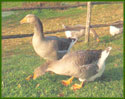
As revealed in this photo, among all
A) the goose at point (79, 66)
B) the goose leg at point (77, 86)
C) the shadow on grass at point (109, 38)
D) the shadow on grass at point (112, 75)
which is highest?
the goose at point (79, 66)

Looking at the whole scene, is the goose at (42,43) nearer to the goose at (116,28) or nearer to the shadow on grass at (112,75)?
the shadow on grass at (112,75)

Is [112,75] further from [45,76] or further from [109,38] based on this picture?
[109,38]

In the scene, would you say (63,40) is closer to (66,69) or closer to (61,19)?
(66,69)

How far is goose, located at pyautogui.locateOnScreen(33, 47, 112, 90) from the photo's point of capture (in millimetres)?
4344

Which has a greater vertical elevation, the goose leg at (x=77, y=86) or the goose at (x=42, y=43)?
the goose at (x=42, y=43)

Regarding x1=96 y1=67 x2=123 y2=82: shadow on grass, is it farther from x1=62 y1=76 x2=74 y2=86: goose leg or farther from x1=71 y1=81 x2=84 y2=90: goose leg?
x1=62 y1=76 x2=74 y2=86: goose leg

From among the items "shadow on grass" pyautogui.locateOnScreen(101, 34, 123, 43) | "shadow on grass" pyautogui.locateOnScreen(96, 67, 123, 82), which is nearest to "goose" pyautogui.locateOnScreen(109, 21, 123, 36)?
"shadow on grass" pyautogui.locateOnScreen(101, 34, 123, 43)

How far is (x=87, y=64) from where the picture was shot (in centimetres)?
448

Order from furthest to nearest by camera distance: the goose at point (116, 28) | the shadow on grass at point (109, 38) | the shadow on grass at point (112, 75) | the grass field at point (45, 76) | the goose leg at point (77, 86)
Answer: the goose at point (116, 28) → the shadow on grass at point (109, 38) → the shadow on grass at point (112, 75) → the goose leg at point (77, 86) → the grass field at point (45, 76)

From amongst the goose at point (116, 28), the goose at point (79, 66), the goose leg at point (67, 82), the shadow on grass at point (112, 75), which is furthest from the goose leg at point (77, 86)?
the goose at point (116, 28)

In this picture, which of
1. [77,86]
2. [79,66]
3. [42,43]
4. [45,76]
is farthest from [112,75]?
[42,43]

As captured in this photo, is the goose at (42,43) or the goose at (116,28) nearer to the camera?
the goose at (42,43)

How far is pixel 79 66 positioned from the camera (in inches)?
171

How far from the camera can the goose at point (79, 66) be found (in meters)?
4.34
